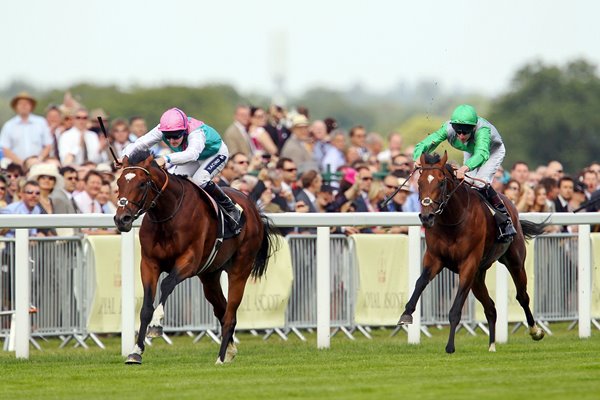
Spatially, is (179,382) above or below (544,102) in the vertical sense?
below

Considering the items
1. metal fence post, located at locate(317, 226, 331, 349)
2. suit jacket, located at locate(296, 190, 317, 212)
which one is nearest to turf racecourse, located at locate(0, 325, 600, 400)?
metal fence post, located at locate(317, 226, 331, 349)

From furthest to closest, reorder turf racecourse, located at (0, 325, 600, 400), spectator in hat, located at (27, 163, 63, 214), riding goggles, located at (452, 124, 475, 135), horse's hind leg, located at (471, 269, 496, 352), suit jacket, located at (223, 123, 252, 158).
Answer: suit jacket, located at (223, 123, 252, 158) < spectator in hat, located at (27, 163, 63, 214) < horse's hind leg, located at (471, 269, 496, 352) < riding goggles, located at (452, 124, 475, 135) < turf racecourse, located at (0, 325, 600, 400)

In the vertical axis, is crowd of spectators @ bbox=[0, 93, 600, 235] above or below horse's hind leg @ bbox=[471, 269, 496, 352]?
above

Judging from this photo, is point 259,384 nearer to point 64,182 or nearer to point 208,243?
point 208,243

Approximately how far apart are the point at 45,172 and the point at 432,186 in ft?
16.2

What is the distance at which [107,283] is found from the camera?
576 inches

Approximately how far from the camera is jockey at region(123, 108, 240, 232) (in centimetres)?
1272

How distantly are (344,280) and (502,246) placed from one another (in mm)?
2178

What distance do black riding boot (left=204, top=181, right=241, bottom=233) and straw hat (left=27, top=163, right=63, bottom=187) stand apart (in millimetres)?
3344

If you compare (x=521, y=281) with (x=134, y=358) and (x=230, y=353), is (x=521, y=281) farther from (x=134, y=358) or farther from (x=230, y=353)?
(x=134, y=358)

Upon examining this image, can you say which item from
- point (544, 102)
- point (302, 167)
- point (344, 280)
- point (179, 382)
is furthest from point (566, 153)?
point (179, 382)

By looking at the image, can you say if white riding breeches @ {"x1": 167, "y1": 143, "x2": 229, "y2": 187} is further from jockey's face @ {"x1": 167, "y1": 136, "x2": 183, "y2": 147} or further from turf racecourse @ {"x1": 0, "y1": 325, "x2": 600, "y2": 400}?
turf racecourse @ {"x1": 0, "y1": 325, "x2": 600, "y2": 400}

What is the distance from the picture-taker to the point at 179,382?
11.1 m

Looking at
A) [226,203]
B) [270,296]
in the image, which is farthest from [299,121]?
[226,203]
